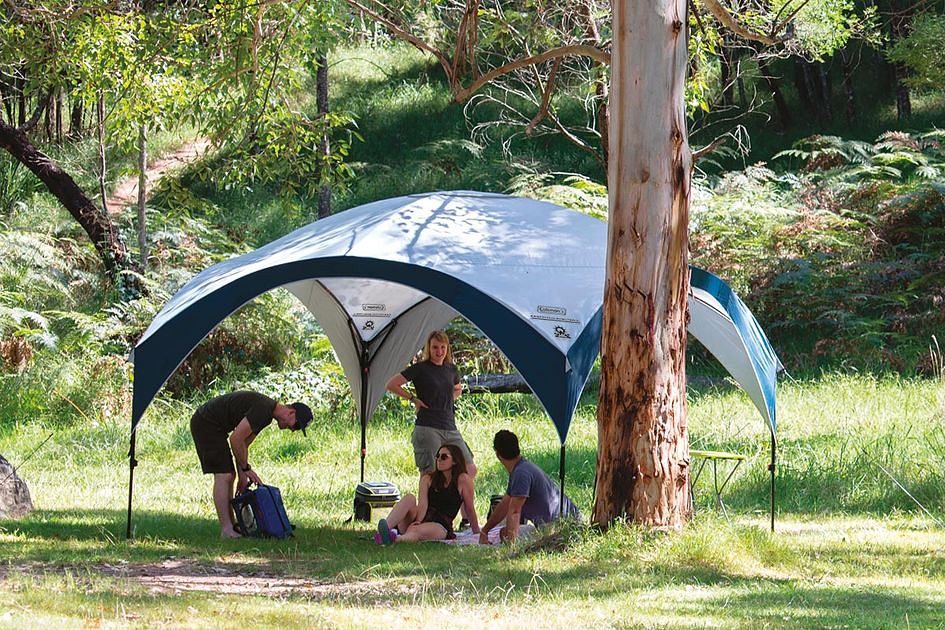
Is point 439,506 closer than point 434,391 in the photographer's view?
Yes

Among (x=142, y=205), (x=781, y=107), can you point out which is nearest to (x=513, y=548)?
(x=142, y=205)

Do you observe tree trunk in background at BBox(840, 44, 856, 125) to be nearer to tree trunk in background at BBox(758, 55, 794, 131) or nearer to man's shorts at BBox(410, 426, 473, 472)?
tree trunk in background at BBox(758, 55, 794, 131)

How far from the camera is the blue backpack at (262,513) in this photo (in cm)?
936

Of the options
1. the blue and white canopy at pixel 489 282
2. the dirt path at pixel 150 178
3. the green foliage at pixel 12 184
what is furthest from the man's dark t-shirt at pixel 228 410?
the green foliage at pixel 12 184

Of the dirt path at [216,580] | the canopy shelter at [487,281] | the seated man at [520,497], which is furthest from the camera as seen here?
the seated man at [520,497]

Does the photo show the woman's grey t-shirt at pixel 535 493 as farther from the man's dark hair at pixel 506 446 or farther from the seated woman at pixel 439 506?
the seated woman at pixel 439 506

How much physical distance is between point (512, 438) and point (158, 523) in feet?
10.2

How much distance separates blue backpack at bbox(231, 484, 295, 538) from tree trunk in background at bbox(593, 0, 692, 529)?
2607mm

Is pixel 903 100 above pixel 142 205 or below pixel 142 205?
above

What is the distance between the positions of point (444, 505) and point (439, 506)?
4cm

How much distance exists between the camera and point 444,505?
9555mm

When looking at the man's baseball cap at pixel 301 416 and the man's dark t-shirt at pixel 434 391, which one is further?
the man's dark t-shirt at pixel 434 391

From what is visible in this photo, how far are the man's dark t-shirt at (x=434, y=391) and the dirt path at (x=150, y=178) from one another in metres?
14.7

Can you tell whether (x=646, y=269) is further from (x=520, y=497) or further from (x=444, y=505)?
(x=444, y=505)
